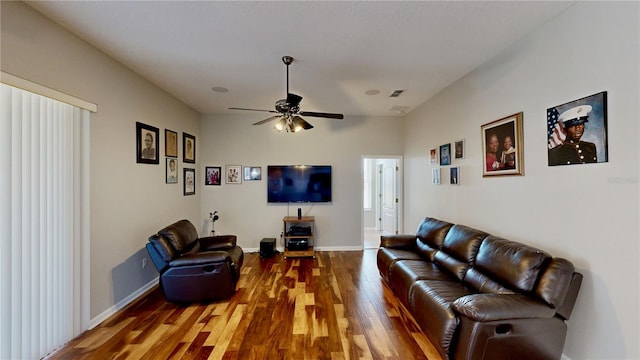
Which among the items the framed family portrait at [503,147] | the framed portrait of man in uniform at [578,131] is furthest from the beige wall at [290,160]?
the framed portrait of man in uniform at [578,131]

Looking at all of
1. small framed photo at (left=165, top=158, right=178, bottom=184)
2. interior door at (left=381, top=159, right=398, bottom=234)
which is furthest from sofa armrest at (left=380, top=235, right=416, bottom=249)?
small framed photo at (left=165, top=158, right=178, bottom=184)

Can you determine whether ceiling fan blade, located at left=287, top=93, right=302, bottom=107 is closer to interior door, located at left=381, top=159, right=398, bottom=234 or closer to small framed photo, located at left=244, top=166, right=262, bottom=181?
small framed photo, located at left=244, top=166, right=262, bottom=181

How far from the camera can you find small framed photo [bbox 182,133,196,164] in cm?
477

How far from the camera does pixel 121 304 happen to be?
313 cm

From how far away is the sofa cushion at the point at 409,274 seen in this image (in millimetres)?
2848

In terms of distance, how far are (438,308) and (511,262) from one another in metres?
0.73

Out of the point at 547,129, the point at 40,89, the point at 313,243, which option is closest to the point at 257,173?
the point at 313,243

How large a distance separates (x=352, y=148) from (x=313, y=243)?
215 centimetres

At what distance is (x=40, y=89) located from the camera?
7.14ft

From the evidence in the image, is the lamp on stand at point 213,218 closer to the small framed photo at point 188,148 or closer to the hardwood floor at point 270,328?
the small framed photo at point 188,148

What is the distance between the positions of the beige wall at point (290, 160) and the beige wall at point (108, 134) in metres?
1.48

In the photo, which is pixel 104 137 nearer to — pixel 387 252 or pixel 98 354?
pixel 98 354

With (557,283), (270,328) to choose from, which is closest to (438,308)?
(557,283)

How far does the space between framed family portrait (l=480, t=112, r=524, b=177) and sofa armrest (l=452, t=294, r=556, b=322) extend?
49.8 inches
